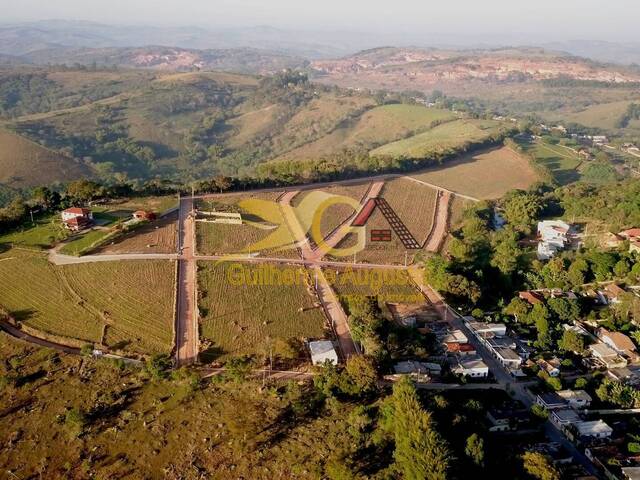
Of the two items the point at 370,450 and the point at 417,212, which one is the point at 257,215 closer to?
the point at 417,212

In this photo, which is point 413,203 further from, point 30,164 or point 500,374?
point 30,164

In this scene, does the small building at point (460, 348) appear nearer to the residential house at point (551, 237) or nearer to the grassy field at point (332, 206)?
the grassy field at point (332, 206)

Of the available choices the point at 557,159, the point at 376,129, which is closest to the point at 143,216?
the point at 557,159

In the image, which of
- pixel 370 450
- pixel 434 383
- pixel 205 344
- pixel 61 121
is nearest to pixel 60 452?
pixel 205 344

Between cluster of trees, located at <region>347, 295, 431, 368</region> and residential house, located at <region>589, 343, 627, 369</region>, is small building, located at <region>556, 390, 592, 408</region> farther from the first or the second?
cluster of trees, located at <region>347, 295, 431, 368</region>

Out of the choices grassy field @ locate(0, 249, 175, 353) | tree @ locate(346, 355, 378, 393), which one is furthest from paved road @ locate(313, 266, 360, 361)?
grassy field @ locate(0, 249, 175, 353)

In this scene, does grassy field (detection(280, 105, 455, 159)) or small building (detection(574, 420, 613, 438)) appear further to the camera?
grassy field (detection(280, 105, 455, 159))

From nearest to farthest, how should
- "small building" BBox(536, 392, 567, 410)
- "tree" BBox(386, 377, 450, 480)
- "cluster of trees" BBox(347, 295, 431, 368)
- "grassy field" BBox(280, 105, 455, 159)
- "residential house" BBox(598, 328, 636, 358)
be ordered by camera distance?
"tree" BBox(386, 377, 450, 480) < "small building" BBox(536, 392, 567, 410) < "cluster of trees" BBox(347, 295, 431, 368) < "residential house" BBox(598, 328, 636, 358) < "grassy field" BBox(280, 105, 455, 159)
